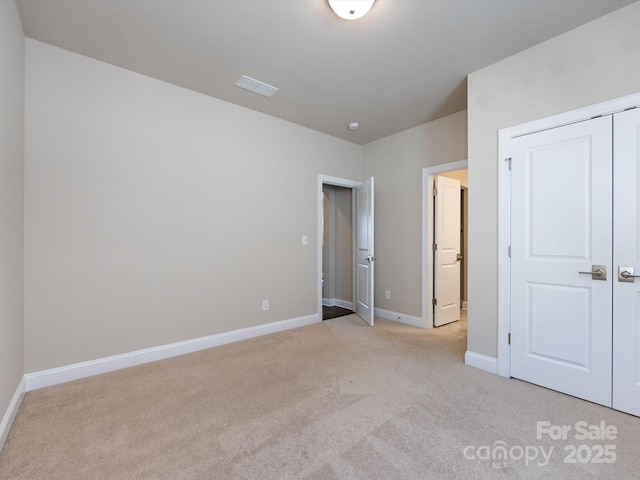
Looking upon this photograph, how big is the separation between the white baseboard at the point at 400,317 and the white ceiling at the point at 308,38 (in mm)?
2779

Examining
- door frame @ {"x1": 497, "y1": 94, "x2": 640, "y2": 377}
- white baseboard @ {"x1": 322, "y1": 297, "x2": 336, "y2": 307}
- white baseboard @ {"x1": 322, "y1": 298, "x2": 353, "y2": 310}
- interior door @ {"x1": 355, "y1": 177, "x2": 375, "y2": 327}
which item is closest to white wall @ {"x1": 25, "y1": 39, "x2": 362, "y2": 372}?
interior door @ {"x1": 355, "y1": 177, "x2": 375, "y2": 327}

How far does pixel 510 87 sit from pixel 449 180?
170 cm

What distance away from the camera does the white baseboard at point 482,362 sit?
8.45ft

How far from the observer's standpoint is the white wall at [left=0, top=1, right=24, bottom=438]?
1.72m

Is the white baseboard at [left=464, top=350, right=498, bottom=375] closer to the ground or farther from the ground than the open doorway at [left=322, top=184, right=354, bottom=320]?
closer to the ground

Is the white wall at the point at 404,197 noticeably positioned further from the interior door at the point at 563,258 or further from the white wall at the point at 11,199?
the white wall at the point at 11,199

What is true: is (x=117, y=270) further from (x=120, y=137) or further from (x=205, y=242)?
(x=120, y=137)

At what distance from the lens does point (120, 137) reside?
2.67m

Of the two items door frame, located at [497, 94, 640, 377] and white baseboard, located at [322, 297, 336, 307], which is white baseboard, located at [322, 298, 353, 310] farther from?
door frame, located at [497, 94, 640, 377]

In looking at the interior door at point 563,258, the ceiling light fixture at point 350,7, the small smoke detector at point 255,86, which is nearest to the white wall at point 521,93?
the interior door at point 563,258

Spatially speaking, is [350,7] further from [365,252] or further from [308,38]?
[365,252]

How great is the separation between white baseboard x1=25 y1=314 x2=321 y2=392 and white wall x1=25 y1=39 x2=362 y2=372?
0.06 meters

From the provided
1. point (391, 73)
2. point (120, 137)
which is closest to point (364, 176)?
point (391, 73)

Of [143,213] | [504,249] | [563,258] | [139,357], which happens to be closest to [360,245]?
[504,249]
